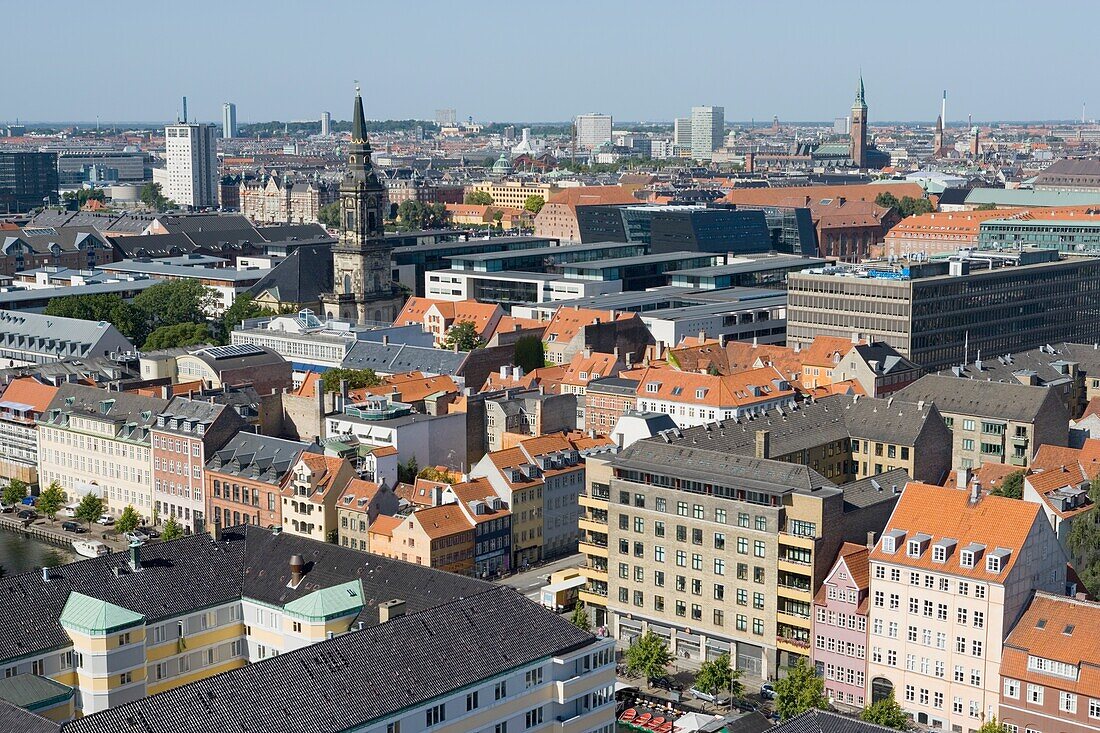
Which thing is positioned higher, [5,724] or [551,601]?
[5,724]

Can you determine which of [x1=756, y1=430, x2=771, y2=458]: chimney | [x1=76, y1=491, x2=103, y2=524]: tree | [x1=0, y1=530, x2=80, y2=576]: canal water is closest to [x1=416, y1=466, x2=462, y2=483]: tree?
[x1=756, y1=430, x2=771, y2=458]: chimney

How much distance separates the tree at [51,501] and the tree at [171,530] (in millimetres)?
9862

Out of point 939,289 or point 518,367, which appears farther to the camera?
point 939,289

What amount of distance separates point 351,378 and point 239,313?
47.6 meters

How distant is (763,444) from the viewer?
8744 cm

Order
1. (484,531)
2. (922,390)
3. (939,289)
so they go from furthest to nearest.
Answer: (939,289) < (922,390) < (484,531)

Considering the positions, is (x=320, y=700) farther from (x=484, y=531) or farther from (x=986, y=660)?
(x=484, y=531)

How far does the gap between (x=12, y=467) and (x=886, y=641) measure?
73939mm

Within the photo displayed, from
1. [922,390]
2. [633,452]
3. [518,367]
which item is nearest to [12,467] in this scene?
[518,367]

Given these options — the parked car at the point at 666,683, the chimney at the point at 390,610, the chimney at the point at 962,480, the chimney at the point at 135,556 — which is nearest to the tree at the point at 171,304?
the chimney at the point at 962,480

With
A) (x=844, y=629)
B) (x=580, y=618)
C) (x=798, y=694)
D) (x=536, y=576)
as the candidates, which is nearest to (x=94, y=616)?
(x=580, y=618)

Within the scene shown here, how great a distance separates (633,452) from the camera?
273ft

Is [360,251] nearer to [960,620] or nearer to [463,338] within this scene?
[463,338]

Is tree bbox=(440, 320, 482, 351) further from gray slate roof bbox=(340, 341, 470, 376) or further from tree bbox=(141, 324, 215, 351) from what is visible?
tree bbox=(141, 324, 215, 351)
